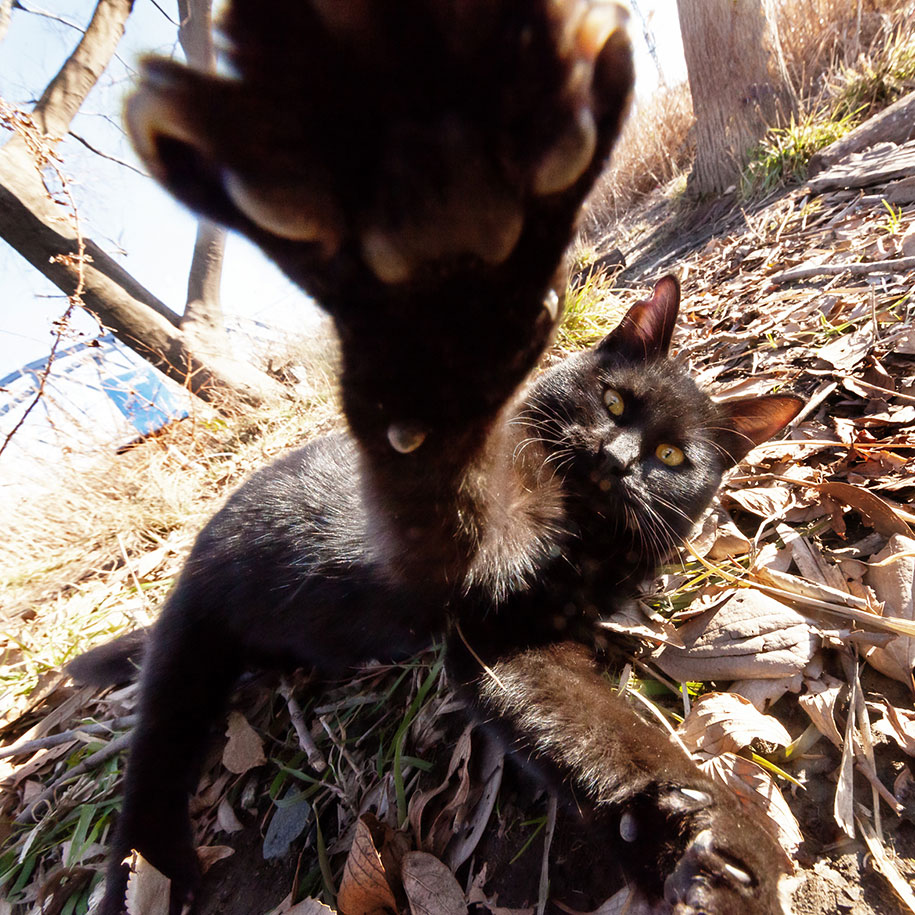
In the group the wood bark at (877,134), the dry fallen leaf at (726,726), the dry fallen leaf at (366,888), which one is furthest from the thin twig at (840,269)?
the dry fallen leaf at (366,888)

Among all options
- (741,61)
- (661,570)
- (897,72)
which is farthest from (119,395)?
(897,72)

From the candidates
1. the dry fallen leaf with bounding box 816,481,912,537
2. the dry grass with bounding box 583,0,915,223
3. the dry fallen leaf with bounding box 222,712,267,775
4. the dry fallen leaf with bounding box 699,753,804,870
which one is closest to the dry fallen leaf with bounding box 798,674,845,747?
the dry fallen leaf with bounding box 699,753,804,870

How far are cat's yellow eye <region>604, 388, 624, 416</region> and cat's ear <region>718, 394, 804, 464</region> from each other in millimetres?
295

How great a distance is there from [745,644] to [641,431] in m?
0.53

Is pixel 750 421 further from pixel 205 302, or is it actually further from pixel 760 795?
pixel 205 302

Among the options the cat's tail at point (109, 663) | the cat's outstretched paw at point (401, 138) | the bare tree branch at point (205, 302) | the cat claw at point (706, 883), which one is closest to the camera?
the cat's outstretched paw at point (401, 138)

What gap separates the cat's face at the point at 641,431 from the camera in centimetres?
119

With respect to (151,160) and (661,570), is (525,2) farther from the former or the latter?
(661,570)

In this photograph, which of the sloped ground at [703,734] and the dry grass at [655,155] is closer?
the sloped ground at [703,734]

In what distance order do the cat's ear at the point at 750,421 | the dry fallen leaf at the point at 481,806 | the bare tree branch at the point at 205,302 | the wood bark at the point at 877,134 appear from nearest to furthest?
the dry fallen leaf at the point at 481,806 → the cat's ear at the point at 750,421 → the wood bark at the point at 877,134 → the bare tree branch at the point at 205,302

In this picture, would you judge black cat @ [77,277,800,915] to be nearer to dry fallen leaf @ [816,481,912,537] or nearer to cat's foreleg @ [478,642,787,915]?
cat's foreleg @ [478,642,787,915]

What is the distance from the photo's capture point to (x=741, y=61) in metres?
3.97

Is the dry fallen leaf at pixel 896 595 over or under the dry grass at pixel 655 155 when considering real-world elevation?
under

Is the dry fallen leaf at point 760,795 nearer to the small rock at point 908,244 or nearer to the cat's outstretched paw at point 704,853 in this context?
the cat's outstretched paw at point 704,853
